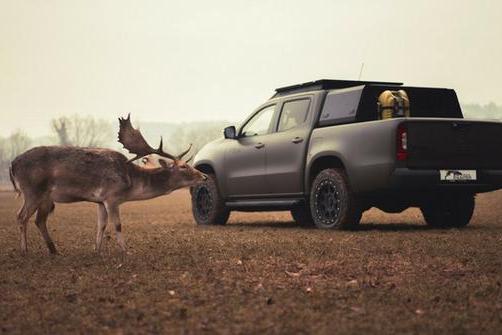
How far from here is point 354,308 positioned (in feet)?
20.4

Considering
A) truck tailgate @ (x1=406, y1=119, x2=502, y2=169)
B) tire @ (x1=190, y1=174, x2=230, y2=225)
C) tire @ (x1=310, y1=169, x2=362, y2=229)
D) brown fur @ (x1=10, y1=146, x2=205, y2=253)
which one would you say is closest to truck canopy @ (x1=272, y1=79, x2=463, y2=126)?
tire @ (x1=310, y1=169, x2=362, y2=229)

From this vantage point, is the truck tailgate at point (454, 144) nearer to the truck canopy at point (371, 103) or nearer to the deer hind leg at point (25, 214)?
the truck canopy at point (371, 103)

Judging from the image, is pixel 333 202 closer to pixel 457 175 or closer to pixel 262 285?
pixel 457 175

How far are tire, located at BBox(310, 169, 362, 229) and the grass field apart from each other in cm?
37

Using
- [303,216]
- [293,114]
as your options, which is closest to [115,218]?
[293,114]

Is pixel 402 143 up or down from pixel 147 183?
up

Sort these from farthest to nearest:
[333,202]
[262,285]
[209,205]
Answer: [209,205], [333,202], [262,285]

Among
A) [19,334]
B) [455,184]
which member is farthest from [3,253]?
[455,184]

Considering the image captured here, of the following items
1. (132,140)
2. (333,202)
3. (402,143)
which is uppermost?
(132,140)

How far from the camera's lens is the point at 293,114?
13867 millimetres

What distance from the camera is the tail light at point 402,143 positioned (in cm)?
1147

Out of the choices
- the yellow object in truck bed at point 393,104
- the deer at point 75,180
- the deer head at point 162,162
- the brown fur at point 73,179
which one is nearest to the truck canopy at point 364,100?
Result: the yellow object in truck bed at point 393,104

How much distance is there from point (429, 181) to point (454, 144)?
76cm

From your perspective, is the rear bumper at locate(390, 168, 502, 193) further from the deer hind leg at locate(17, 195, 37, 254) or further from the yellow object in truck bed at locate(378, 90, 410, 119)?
the deer hind leg at locate(17, 195, 37, 254)
